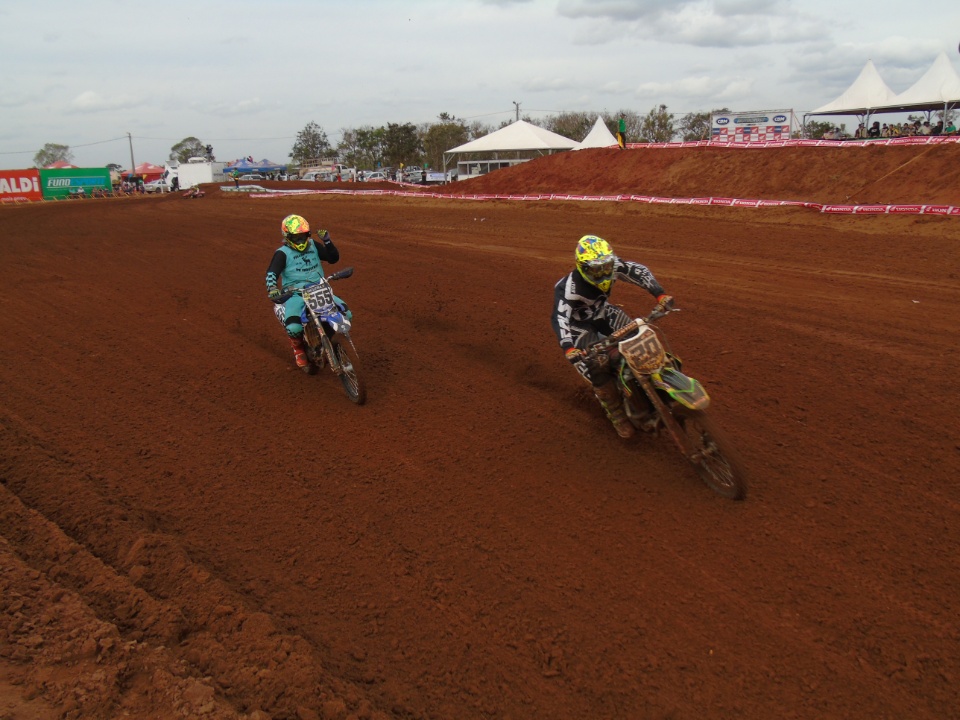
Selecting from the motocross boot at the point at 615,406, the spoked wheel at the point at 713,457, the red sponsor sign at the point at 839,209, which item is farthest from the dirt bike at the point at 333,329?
the red sponsor sign at the point at 839,209

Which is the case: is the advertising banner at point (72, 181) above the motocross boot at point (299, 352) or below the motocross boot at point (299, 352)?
above

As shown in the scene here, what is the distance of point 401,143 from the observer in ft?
265

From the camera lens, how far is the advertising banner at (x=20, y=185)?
158 feet

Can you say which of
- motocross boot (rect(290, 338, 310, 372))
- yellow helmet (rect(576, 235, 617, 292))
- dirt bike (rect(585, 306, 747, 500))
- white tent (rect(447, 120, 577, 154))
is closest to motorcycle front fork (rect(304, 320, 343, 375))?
motocross boot (rect(290, 338, 310, 372))

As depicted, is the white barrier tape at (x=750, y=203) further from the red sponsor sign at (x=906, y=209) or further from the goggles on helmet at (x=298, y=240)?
the goggles on helmet at (x=298, y=240)

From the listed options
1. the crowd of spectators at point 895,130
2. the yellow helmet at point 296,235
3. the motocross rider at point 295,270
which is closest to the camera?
the motocross rider at point 295,270

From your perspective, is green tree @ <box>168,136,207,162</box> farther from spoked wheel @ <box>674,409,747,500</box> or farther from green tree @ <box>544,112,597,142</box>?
spoked wheel @ <box>674,409,747,500</box>

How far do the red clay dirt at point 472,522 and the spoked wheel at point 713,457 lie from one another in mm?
135

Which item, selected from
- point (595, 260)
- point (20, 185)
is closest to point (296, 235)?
point (595, 260)

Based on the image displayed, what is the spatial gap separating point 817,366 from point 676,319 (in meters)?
2.50

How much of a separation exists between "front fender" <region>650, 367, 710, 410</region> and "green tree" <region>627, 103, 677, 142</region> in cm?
5114

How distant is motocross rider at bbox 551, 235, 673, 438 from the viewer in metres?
5.61

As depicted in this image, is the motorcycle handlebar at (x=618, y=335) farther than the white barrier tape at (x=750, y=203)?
No

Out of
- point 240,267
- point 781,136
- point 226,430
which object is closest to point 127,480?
point 226,430
